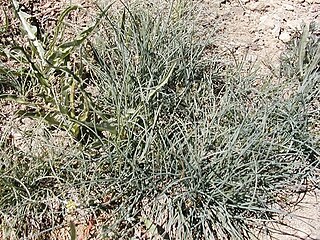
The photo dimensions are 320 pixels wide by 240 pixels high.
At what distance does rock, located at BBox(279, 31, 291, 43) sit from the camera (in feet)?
9.18

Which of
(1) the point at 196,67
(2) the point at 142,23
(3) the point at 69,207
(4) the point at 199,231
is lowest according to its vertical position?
(4) the point at 199,231

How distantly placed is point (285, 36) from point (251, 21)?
21 cm

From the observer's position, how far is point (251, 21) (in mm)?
2896

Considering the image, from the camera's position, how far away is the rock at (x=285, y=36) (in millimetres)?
2799

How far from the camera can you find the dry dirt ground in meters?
2.73

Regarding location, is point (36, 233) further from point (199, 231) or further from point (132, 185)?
point (199, 231)

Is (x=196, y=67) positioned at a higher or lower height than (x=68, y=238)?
higher

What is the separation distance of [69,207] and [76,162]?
0.63 feet

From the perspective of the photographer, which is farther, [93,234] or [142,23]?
[142,23]

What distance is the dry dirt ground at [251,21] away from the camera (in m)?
2.73

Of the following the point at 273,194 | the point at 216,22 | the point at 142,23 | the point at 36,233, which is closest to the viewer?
the point at 36,233

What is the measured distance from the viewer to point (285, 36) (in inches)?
111

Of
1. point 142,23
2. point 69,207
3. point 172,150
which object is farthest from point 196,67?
point 69,207

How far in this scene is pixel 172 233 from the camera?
2131mm
